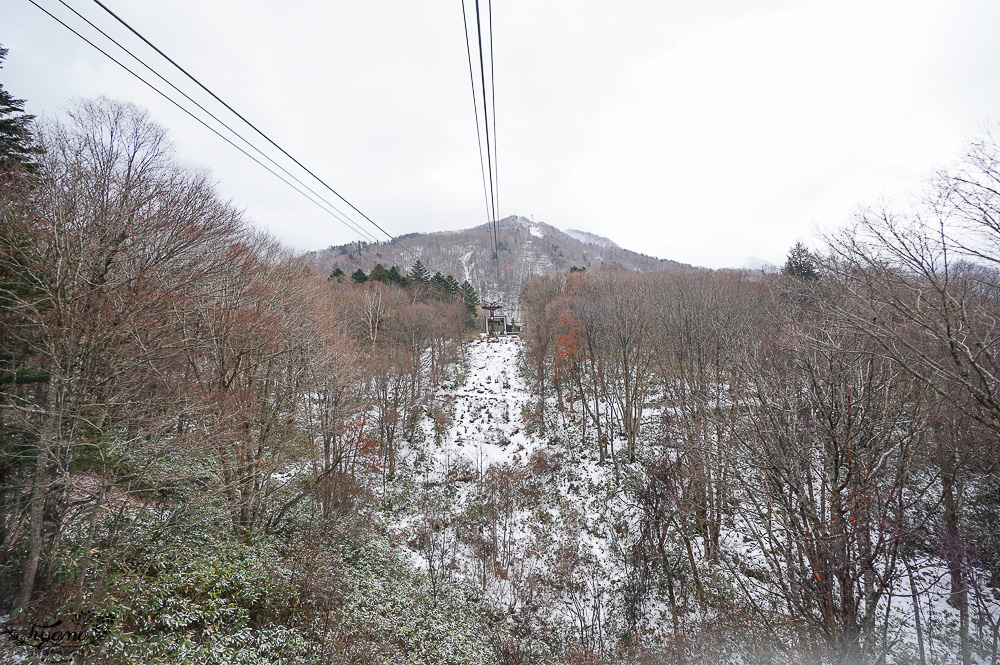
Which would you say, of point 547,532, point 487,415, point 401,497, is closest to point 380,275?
point 487,415

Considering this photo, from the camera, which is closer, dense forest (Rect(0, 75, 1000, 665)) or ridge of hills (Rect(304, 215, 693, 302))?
dense forest (Rect(0, 75, 1000, 665))

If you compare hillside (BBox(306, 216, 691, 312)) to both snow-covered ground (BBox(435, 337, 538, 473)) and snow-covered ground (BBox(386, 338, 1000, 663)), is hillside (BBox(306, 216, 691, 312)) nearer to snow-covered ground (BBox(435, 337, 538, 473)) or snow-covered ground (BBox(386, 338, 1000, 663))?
snow-covered ground (BBox(435, 337, 538, 473))

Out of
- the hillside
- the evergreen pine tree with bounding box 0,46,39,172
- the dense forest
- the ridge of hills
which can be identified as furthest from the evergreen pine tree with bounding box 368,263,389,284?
the ridge of hills

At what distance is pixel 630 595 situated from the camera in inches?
416

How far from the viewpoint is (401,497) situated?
608 inches

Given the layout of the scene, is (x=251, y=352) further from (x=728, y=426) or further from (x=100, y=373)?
(x=728, y=426)

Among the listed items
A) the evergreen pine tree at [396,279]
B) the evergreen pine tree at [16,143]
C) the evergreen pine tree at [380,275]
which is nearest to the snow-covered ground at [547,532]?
the evergreen pine tree at [16,143]

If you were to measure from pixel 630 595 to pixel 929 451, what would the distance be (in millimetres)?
9775

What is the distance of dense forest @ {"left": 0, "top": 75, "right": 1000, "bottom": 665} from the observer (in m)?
5.82

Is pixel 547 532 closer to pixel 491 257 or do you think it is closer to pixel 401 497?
pixel 401 497

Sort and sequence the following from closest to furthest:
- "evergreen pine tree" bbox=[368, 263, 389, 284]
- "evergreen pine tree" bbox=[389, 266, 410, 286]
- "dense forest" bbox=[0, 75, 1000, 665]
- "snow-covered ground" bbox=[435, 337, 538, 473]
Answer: "dense forest" bbox=[0, 75, 1000, 665], "snow-covered ground" bbox=[435, 337, 538, 473], "evergreen pine tree" bbox=[368, 263, 389, 284], "evergreen pine tree" bbox=[389, 266, 410, 286]

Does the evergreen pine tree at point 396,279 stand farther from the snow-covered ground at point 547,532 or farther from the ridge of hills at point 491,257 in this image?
the ridge of hills at point 491,257

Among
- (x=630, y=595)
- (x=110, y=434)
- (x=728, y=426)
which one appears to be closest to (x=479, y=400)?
(x=630, y=595)

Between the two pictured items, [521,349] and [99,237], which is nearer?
[99,237]
